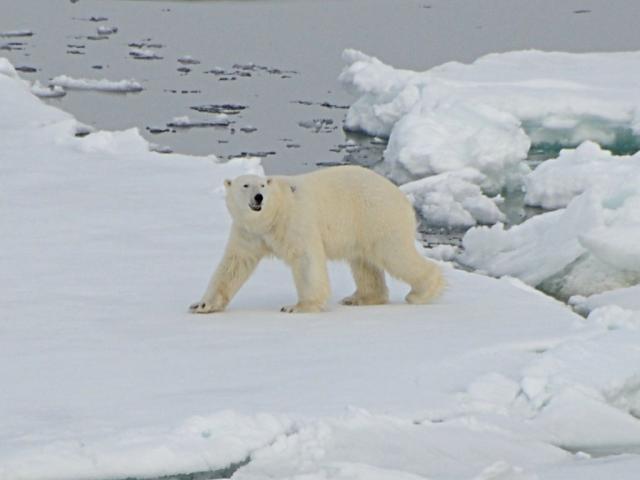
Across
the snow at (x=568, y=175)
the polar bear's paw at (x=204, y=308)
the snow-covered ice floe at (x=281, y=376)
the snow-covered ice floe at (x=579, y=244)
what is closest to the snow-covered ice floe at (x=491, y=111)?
the snow at (x=568, y=175)

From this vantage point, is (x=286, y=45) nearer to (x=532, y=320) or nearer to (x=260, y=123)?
(x=260, y=123)

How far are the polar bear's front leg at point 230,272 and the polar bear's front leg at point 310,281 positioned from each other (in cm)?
18

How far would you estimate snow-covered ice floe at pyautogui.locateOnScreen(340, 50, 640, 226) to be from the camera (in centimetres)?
1062

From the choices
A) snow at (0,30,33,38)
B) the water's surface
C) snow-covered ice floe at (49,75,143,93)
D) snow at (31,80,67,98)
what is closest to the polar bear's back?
the water's surface

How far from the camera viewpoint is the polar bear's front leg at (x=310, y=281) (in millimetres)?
5758

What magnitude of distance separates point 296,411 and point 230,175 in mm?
5362

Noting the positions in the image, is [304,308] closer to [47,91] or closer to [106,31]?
[47,91]

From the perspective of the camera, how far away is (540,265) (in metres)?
7.79

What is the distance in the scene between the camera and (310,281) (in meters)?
5.77

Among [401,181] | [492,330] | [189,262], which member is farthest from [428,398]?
[401,181]

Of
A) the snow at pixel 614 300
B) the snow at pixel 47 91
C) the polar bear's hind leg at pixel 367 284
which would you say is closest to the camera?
the polar bear's hind leg at pixel 367 284

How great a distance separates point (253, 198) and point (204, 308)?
0.60 metres

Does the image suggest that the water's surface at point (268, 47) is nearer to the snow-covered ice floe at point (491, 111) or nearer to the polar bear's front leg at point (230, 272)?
the snow-covered ice floe at point (491, 111)

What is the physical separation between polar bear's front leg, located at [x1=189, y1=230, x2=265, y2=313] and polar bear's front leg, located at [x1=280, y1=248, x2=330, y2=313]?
0.18m
